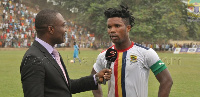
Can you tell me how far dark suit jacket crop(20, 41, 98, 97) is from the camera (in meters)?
2.87

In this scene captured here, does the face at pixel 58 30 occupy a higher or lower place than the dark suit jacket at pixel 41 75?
higher

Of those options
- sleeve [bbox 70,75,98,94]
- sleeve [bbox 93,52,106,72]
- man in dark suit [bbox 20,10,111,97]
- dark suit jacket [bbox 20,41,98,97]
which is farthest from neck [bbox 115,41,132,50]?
dark suit jacket [bbox 20,41,98,97]

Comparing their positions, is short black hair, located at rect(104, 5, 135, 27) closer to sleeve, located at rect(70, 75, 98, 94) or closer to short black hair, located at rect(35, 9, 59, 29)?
sleeve, located at rect(70, 75, 98, 94)

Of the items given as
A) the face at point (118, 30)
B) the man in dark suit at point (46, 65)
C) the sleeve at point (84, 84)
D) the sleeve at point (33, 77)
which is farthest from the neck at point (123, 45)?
the sleeve at point (33, 77)

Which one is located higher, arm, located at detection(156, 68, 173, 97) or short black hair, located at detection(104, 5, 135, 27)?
short black hair, located at detection(104, 5, 135, 27)

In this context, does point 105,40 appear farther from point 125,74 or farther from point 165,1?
point 125,74

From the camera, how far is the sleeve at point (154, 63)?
13.9ft

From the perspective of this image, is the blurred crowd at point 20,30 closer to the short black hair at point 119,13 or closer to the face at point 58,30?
the short black hair at point 119,13

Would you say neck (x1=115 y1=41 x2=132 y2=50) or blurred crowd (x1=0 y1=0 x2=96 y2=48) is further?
blurred crowd (x1=0 y1=0 x2=96 y2=48)

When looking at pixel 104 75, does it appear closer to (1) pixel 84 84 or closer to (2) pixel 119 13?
(1) pixel 84 84

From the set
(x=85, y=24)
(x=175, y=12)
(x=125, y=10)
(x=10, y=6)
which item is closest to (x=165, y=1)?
(x=175, y=12)

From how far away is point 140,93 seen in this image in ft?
13.9

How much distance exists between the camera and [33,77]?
2863 millimetres

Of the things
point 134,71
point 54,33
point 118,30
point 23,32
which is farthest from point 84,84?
point 23,32
